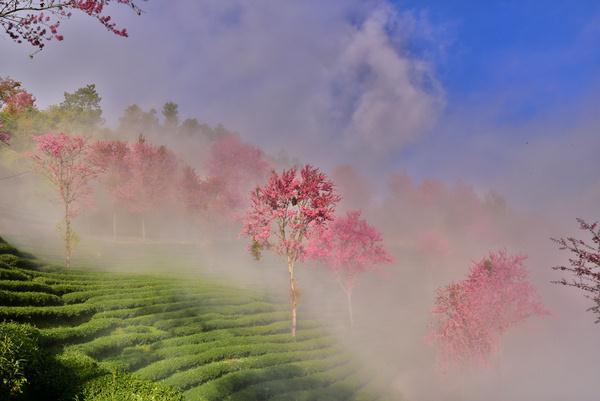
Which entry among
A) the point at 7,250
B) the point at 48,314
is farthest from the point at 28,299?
the point at 7,250

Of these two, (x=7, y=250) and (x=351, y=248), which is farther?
(x=351, y=248)

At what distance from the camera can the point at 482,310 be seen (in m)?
30.1

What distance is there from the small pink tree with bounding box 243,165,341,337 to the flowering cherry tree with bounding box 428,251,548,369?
11.3m

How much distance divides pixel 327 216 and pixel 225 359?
38.0ft

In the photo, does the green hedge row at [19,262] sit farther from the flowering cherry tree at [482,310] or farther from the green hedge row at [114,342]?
the flowering cherry tree at [482,310]

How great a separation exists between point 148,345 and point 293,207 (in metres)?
13.2

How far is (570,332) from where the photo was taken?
56219mm

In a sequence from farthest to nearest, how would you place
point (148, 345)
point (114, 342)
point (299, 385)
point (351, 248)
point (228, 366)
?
point (351, 248), point (299, 385), point (148, 345), point (228, 366), point (114, 342)

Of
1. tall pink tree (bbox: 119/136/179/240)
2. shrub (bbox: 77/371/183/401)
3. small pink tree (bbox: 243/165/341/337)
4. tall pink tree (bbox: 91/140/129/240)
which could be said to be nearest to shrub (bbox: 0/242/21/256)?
small pink tree (bbox: 243/165/341/337)

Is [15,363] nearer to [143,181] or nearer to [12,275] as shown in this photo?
[12,275]

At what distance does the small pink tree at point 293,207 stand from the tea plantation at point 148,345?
4.68m

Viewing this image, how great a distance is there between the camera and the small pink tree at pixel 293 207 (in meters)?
27.7

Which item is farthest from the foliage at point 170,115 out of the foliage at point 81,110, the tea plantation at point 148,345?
the tea plantation at point 148,345

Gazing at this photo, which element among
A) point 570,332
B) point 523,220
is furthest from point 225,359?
point 523,220
